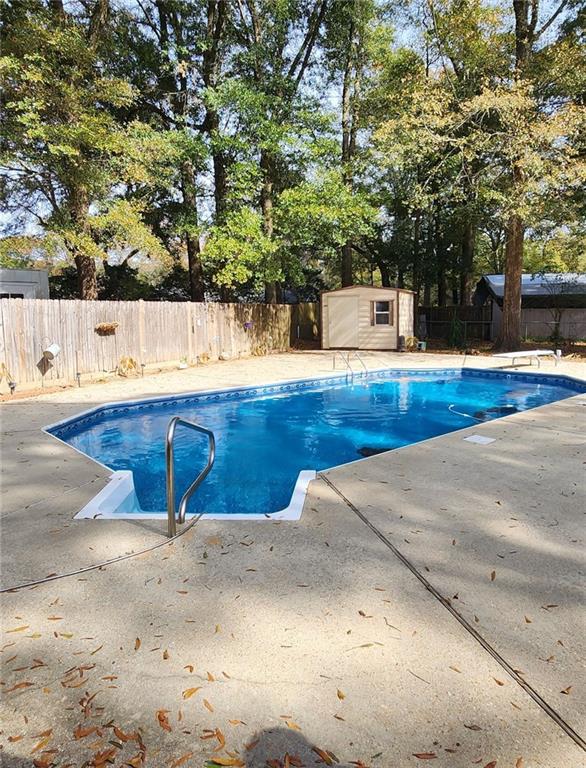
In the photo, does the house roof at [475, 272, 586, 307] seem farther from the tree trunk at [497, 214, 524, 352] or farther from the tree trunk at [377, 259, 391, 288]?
the tree trunk at [377, 259, 391, 288]

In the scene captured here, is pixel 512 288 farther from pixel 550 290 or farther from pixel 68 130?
pixel 68 130

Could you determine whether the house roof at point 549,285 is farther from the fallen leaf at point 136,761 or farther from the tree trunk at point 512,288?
the fallen leaf at point 136,761

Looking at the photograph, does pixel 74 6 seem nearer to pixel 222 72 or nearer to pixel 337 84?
pixel 222 72

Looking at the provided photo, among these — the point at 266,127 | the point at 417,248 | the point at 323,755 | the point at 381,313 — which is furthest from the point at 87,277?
the point at 417,248

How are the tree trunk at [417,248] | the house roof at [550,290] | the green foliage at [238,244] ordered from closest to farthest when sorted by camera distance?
the green foliage at [238,244] → the house roof at [550,290] → the tree trunk at [417,248]

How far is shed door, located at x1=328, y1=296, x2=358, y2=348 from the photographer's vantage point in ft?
57.9

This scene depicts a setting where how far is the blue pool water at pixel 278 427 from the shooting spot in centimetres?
538

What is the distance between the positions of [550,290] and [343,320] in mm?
8520

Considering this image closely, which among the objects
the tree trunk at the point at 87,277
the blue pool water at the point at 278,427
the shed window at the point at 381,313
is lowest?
the blue pool water at the point at 278,427

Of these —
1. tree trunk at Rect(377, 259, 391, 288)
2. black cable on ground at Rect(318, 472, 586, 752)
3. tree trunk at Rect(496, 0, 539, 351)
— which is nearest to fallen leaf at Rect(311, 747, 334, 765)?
black cable on ground at Rect(318, 472, 586, 752)

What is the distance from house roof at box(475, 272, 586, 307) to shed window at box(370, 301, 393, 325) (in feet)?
14.8

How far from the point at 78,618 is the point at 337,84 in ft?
74.6

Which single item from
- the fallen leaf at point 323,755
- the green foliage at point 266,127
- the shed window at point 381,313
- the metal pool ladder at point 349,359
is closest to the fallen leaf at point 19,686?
the fallen leaf at point 323,755

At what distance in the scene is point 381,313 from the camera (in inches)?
685
